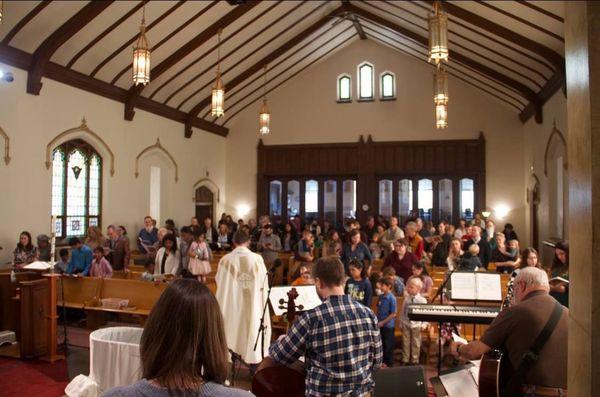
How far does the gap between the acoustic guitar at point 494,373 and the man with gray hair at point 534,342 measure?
0.07m

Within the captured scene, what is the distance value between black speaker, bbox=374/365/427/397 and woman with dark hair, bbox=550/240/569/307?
65.6 inches

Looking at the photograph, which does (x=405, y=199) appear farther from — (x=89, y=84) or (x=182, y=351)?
(x=182, y=351)

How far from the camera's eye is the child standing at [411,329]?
255 inches

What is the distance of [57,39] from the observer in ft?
34.3

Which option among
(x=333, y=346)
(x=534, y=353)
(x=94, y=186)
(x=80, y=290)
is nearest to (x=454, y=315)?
(x=534, y=353)

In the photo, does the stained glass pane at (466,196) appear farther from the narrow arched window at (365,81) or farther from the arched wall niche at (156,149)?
the arched wall niche at (156,149)

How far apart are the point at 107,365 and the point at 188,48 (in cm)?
1076

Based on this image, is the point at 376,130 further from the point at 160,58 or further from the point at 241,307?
the point at 241,307

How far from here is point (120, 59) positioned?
12.6m

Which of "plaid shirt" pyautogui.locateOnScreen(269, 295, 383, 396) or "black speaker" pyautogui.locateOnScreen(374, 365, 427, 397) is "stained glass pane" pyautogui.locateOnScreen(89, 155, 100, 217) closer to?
"black speaker" pyautogui.locateOnScreen(374, 365, 427, 397)

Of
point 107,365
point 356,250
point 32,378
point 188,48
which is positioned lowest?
point 32,378

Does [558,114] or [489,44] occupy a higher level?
[489,44]

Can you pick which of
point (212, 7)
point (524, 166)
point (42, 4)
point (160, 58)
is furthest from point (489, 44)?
point (42, 4)

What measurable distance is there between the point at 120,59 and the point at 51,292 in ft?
25.1
